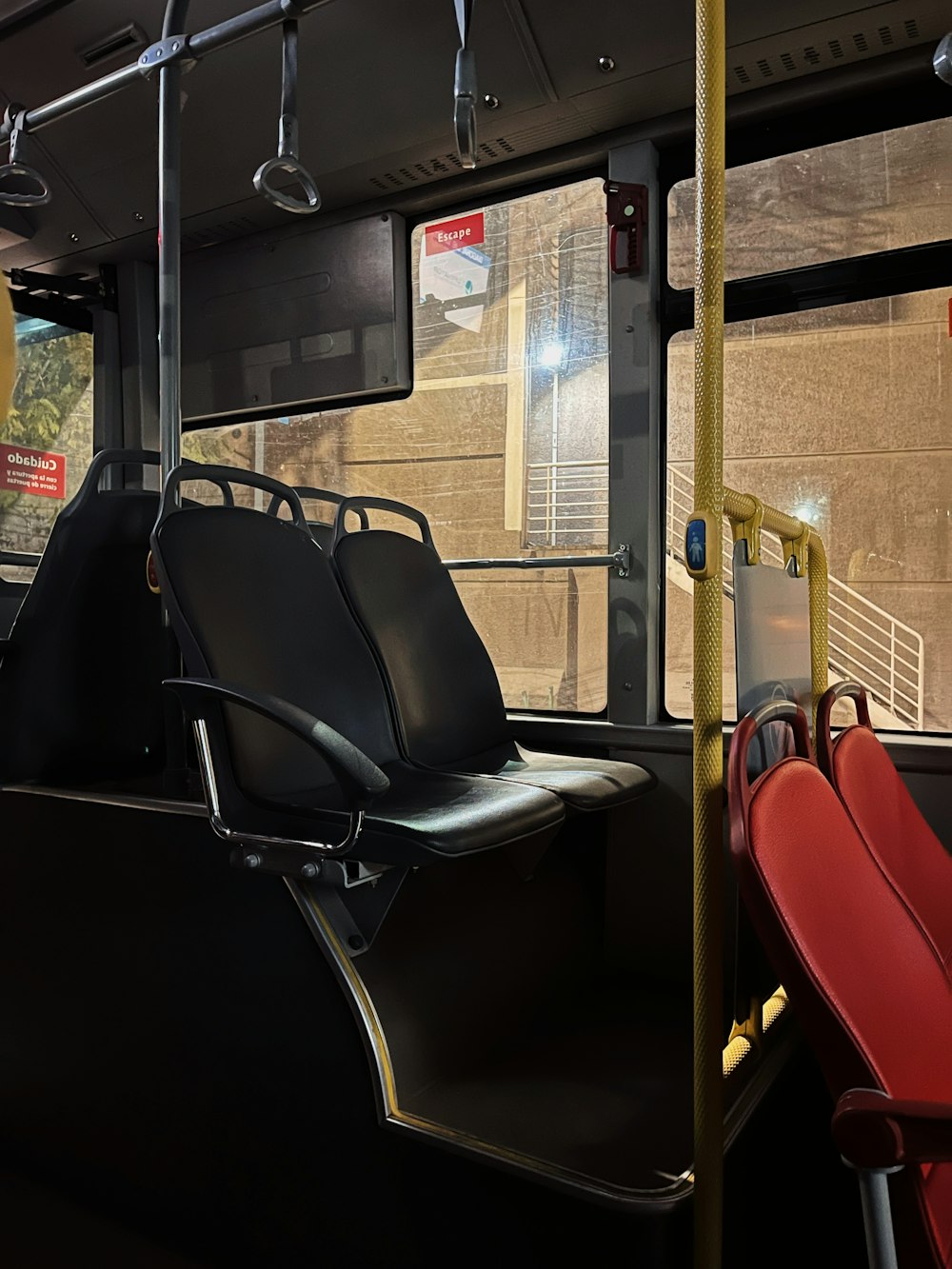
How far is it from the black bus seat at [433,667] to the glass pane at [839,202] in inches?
40.5

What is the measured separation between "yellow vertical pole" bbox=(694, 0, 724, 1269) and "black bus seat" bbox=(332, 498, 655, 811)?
38.2 inches

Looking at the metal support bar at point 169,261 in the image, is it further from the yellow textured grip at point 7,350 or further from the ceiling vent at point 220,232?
the yellow textured grip at point 7,350

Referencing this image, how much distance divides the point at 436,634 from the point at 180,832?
902 millimetres

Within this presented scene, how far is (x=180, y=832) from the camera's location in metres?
1.85

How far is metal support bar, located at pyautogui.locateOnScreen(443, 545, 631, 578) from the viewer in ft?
8.64

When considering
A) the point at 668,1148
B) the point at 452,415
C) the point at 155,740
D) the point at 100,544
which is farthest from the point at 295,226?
the point at 668,1148

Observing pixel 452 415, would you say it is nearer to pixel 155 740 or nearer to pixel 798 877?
pixel 155 740

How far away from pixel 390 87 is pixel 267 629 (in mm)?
1529

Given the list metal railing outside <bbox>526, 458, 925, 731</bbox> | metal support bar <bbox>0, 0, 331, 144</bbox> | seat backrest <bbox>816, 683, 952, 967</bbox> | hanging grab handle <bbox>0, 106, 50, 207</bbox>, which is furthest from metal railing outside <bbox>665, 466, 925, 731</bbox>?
hanging grab handle <bbox>0, 106, 50, 207</bbox>

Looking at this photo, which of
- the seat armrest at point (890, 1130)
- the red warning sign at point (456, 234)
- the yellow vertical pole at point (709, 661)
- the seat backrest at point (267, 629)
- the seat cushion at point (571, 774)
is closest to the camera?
the seat armrest at point (890, 1130)

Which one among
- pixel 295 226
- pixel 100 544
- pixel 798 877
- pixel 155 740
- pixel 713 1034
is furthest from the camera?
pixel 295 226

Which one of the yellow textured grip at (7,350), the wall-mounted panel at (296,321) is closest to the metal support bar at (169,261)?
the wall-mounted panel at (296,321)

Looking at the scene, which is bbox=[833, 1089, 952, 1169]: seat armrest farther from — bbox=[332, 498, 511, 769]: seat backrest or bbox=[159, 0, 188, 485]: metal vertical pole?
bbox=[159, 0, 188, 485]: metal vertical pole

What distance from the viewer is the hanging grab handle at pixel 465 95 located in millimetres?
1815
